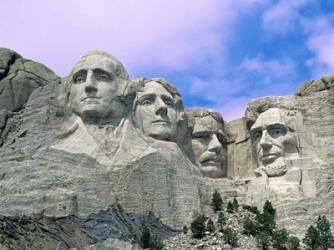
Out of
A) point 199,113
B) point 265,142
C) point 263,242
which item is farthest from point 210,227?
point 199,113

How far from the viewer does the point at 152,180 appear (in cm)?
2677

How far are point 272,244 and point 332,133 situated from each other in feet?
12.6

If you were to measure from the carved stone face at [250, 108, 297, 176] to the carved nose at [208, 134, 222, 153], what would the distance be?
0.91 meters

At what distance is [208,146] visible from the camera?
29.5 m

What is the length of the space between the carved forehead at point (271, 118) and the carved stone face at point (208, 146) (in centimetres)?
87

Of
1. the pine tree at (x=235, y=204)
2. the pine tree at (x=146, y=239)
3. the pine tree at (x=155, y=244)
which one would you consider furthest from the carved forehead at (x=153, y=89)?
the pine tree at (x=155, y=244)

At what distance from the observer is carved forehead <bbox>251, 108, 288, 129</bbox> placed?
2891 centimetres

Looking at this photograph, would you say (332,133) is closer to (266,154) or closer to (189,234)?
(266,154)

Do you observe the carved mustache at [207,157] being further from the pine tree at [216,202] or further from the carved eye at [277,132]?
the pine tree at [216,202]

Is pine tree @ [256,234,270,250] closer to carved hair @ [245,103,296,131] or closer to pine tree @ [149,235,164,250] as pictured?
pine tree @ [149,235,164,250]

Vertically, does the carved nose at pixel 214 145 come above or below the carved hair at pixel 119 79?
below

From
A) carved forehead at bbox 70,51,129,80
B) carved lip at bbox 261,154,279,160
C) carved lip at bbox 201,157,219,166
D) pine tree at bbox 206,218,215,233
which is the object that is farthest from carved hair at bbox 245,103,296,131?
pine tree at bbox 206,218,215,233

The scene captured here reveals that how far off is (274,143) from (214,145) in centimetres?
140

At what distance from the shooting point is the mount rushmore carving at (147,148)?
26.3 meters
